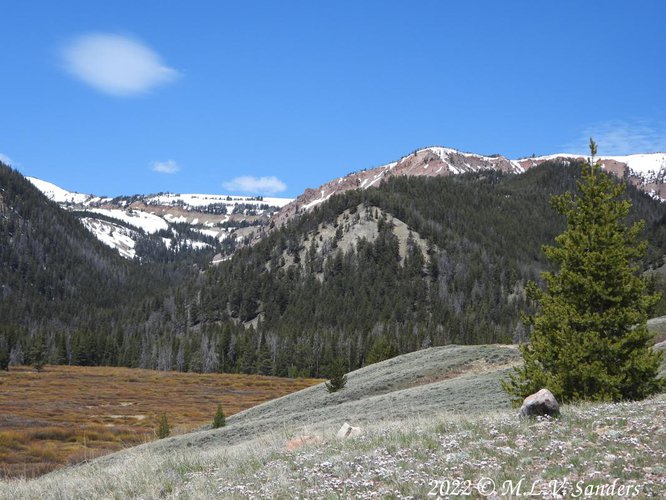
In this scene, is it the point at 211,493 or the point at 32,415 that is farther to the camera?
the point at 32,415

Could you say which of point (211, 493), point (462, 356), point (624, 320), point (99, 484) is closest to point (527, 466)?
point (211, 493)

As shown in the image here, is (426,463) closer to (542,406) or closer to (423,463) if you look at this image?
(423,463)

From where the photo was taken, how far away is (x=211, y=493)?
9.96 m

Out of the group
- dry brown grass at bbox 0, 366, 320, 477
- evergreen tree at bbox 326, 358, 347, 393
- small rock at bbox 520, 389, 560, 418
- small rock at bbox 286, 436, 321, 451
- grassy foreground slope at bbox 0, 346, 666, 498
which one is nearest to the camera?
grassy foreground slope at bbox 0, 346, 666, 498

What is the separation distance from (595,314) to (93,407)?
68.4 metres

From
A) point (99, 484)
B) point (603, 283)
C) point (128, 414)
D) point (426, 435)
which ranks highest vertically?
point (603, 283)

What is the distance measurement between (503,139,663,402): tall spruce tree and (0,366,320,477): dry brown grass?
21120mm

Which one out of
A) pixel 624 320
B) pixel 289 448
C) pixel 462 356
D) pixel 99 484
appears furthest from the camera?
pixel 462 356

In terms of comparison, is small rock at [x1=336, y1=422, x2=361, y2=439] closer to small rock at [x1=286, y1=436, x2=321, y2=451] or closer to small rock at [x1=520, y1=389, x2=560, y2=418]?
small rock at [x1=286, y1=436, x2=321, y2=451]

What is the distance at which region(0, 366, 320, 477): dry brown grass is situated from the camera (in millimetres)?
39375

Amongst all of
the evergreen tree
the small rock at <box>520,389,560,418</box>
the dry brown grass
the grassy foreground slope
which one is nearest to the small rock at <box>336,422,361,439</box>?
the grassy foreground slope

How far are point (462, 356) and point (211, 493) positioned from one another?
1581 inches

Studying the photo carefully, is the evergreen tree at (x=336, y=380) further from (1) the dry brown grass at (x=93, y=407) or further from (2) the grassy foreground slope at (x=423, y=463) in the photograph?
(2) the grassy foreground slope at (x=423, y=463)

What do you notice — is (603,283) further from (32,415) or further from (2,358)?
(2,358)
